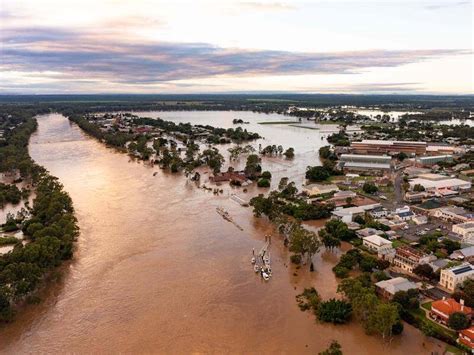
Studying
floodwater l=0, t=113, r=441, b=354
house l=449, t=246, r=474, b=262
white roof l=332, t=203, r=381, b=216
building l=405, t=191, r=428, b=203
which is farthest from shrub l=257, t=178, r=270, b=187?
house l=449, t=246, r=474, b=262

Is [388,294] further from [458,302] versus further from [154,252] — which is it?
[154,252]

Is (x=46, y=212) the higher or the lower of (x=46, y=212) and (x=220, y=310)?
the higher

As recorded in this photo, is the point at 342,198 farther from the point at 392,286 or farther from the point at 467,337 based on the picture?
the point at 467,337

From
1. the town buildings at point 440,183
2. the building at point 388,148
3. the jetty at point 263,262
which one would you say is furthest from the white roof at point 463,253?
the building at point 388,148

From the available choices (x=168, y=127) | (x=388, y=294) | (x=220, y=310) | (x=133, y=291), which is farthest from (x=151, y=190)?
(x=168, y=127)

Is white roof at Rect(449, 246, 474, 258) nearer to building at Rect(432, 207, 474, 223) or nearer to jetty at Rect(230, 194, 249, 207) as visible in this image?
building at Rect(432, 207, 474, 223)

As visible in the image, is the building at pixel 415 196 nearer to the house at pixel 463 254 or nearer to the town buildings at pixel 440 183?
the town buildings at pixel 440 183

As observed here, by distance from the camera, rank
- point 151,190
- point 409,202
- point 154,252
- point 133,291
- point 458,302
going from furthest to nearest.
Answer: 1. point 151,190
2. point 409,202
3. point 154,252
4. point 133,291
5. point 458,302
